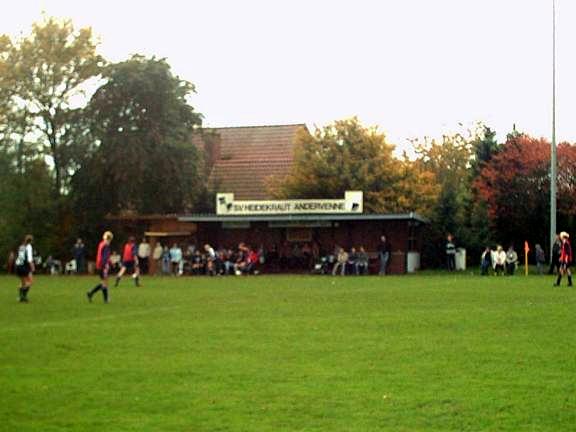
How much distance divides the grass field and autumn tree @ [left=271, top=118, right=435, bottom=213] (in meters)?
39.0

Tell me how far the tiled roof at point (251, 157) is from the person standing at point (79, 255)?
53.4 ft

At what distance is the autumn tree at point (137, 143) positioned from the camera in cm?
5684

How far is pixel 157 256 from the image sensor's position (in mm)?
51969

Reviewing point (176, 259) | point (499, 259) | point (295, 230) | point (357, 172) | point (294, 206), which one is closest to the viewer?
point (499, 259)

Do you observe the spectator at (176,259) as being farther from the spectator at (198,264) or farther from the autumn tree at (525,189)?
the autumn tree at (525,189)

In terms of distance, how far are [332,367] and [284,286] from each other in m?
22.4

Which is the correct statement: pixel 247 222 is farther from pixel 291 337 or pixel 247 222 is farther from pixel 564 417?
pixel 564 417

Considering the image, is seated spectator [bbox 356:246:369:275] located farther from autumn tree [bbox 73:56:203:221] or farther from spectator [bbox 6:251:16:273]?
spectator [bbox 6:251:16:273]

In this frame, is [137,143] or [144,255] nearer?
[144,255]

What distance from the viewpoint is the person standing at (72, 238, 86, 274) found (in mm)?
52406

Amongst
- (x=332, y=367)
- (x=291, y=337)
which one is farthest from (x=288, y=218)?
(x=332, y=367)

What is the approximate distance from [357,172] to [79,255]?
1847cm

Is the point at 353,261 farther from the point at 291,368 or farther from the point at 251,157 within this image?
the point at 291,368

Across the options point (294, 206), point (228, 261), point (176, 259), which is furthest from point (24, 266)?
point (294, 206)
